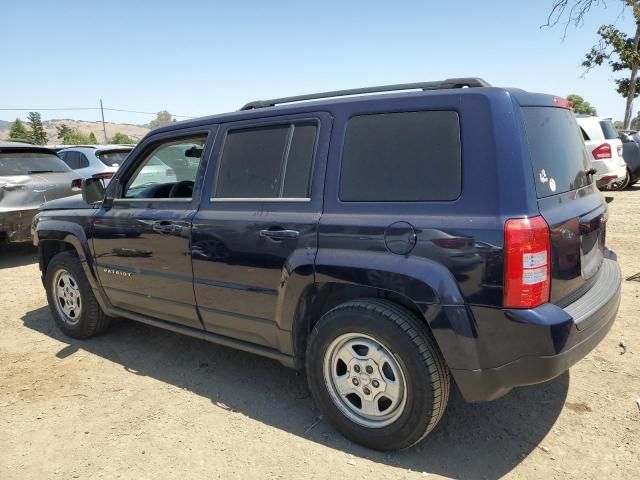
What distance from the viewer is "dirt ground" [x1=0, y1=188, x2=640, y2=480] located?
2508 mm

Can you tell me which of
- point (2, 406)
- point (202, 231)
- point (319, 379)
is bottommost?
point (2, 406)

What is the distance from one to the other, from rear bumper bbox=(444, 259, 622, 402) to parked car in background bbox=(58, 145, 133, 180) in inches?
350

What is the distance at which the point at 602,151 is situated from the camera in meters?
10.1

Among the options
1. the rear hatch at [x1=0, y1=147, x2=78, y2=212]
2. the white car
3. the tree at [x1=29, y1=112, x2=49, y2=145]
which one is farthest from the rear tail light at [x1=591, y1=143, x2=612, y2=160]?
the tree at [x1=29, y1=112, x2=49, y2=145]

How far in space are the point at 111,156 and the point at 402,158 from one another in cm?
906

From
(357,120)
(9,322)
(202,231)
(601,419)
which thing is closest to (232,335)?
(202,231)

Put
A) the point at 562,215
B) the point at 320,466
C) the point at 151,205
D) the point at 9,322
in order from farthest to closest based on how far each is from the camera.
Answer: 1. the point at 9,322
2. the point at 151,205
3. the point at 320,466
4. the point at 562,215

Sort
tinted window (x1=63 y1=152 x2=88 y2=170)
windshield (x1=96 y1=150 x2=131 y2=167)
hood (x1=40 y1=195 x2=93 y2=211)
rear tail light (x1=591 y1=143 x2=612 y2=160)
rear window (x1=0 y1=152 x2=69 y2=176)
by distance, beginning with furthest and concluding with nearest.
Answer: rear tail light (x1=591 y1=143 x2=612 y2=160), tinted window (x1=63 y1=152 x2=88 y2=170), windshield (x1=96 y1=150 x2=131 y2=167), rear window (x1=0 y1=152 x2=69 y2=176), hood (x1=40 y1=195 x2=93 y2=211)

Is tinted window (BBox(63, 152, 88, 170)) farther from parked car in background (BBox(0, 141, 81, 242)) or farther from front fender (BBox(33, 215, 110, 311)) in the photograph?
front fender (BBox(33, 215, 110, 311))

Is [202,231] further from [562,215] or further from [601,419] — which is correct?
[601,419]

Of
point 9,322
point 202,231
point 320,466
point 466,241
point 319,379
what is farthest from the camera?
point 9,322

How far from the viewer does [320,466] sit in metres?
2.53

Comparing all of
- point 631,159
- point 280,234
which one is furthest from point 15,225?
point 631,159

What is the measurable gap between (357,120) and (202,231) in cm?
124
